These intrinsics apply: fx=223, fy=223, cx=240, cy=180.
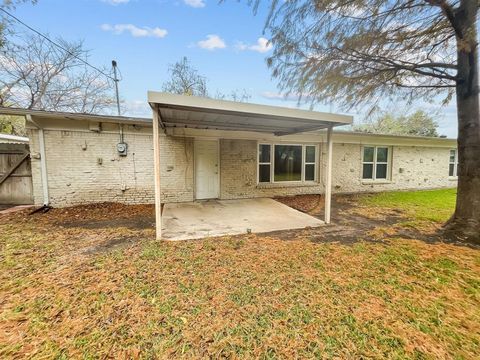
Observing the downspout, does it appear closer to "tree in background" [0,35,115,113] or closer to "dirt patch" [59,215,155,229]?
"dirt patch" [59,215,155,229]

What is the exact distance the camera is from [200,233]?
465cm

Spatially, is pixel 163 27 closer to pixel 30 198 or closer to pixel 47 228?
pixel 30 198

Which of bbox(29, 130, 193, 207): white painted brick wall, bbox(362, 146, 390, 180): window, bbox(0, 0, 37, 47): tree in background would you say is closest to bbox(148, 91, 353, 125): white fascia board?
bbox(29, 130, 193, 207): white painted brick wall

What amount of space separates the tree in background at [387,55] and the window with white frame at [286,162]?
3.87 metres

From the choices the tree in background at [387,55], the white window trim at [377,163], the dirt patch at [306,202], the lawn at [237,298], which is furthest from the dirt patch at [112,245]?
the white window trim at [377,163]

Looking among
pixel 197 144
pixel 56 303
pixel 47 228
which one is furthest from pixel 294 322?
pixel 197 144

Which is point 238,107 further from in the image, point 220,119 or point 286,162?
point 286,162

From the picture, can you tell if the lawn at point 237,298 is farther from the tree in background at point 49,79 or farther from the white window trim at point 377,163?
the tree in background at point 49,79

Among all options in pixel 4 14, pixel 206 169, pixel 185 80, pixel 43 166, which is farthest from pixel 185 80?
pixel 43 166

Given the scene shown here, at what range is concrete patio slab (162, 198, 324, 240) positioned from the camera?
479 cm

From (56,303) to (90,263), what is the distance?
95 centimetres

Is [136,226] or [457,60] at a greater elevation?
[457,60]

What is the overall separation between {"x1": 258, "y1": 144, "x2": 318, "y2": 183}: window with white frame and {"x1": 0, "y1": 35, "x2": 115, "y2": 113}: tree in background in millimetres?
11683

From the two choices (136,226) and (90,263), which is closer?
(90,263)
